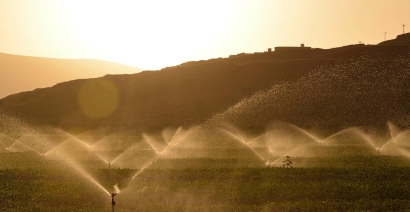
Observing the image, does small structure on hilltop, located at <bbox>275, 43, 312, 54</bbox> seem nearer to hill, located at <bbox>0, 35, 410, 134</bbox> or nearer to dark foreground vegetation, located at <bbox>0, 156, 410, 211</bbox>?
hill, located at <bbox>0, 35, 410, 134</bbox>

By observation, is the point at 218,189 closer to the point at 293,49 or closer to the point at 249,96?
the point at 249,96

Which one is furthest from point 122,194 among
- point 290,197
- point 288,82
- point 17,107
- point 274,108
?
point 17,107

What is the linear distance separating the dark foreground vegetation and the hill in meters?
31.9

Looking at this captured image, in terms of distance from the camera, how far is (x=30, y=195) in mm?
21594

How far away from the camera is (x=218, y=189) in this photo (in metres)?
21.9

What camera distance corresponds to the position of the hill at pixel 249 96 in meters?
62.5

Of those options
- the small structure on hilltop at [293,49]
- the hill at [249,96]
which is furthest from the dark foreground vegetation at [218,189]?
the small structure on hilltop at [293,49]

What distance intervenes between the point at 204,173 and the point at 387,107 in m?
42.3

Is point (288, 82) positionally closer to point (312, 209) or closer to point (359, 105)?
point (359, 105)

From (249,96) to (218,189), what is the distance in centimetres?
5288

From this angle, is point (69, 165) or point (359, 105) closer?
point (69, 165)

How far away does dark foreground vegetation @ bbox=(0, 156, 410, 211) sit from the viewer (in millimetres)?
19164

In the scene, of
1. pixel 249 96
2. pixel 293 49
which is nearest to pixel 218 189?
pixel 249 96

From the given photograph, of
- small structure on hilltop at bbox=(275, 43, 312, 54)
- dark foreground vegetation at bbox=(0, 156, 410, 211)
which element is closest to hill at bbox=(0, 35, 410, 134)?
small structure on hilltop at bbox=(275, 43, 312, 54)
